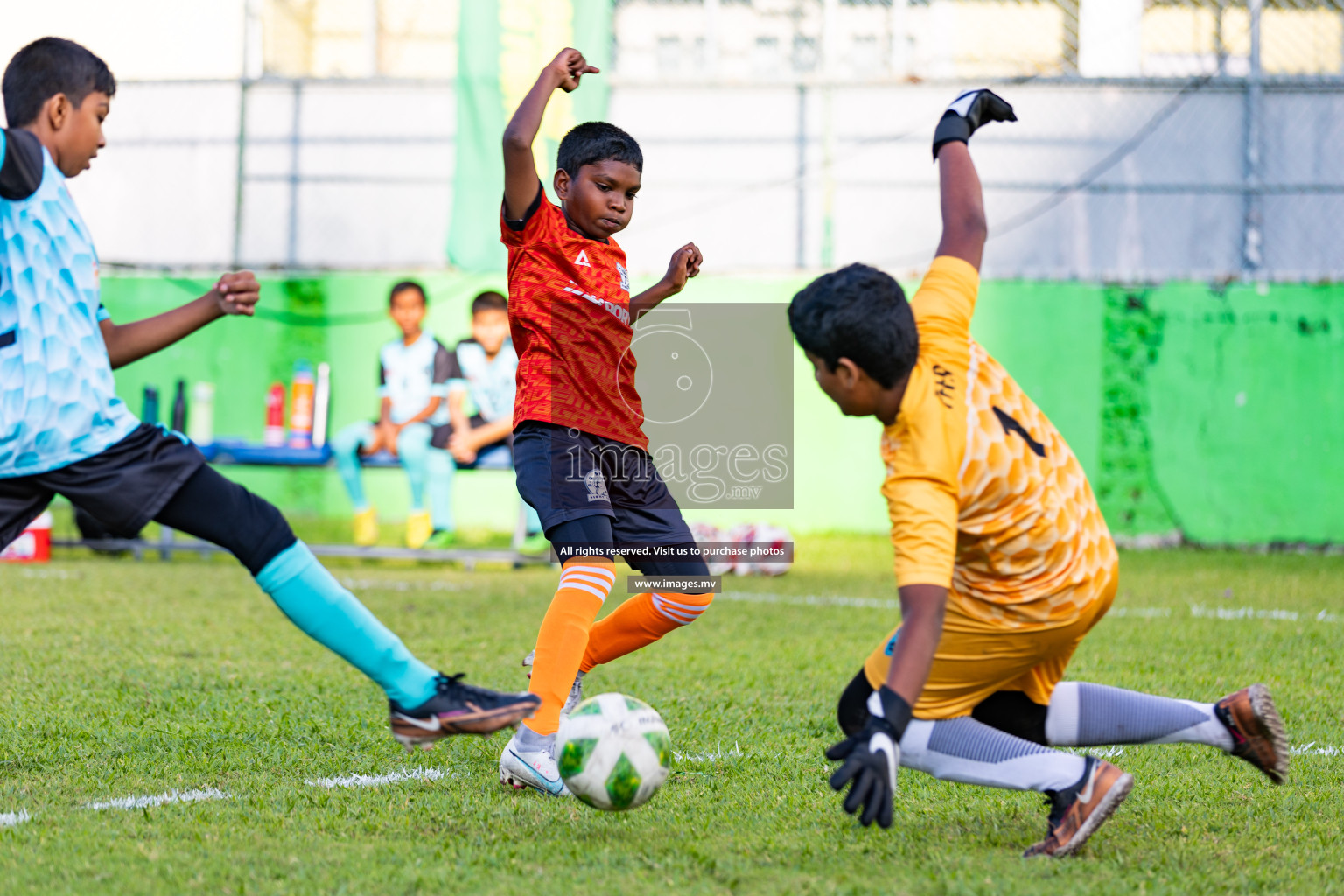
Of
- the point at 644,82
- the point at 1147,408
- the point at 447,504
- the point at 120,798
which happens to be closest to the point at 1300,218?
the point at 1147,408

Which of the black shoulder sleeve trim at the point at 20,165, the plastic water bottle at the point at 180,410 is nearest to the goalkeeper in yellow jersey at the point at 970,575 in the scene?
the black shoulder sleeve trim at the point at 20,165

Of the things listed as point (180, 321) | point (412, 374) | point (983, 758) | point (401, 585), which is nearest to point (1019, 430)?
point (983, 758)

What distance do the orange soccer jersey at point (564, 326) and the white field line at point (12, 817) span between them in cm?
155

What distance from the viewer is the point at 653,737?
9.67ft

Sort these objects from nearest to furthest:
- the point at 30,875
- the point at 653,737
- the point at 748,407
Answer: the point at 30,875
the point at 653,737
the point at 748,407

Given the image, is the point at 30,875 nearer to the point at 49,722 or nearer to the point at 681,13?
the point at 49,722

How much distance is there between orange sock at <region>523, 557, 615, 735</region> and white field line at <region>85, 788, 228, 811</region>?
824 mm

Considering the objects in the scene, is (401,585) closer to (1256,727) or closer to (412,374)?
(412,374)

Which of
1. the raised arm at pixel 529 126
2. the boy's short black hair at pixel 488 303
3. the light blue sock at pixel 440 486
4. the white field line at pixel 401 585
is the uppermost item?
the boy's short black hair at pixel 488 303

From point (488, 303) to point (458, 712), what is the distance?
284 inches

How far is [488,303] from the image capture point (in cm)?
977

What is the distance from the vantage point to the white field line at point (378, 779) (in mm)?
3252

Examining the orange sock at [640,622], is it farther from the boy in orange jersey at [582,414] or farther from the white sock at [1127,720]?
the white sock at [1127,720]

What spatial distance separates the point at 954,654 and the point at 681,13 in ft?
36.0
